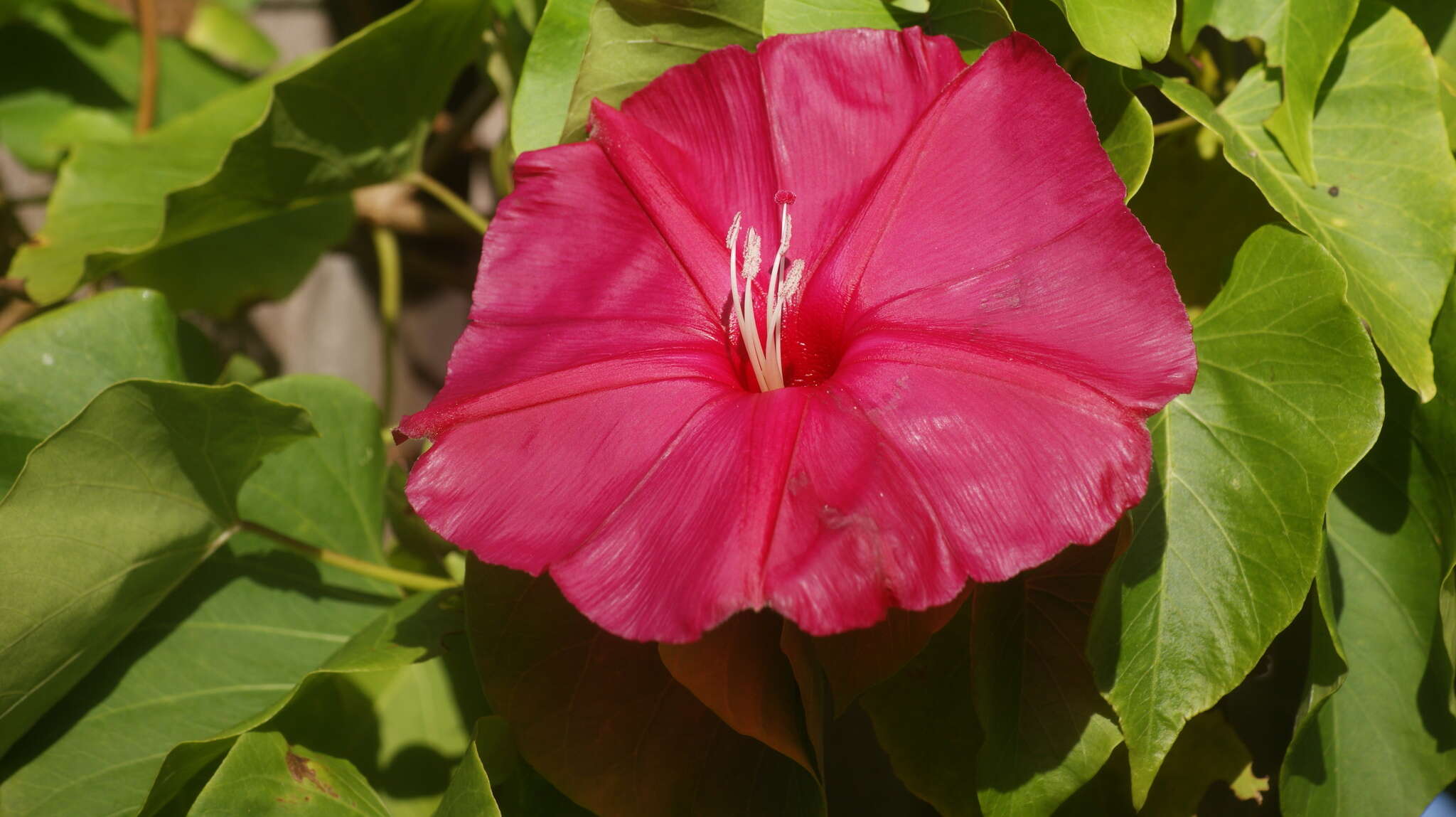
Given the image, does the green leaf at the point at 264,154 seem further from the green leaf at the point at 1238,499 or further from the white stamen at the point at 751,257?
the green leaf at the point at 1238,499

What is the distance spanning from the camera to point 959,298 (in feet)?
2.41

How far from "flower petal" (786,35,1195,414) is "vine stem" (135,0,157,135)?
1.44 metres

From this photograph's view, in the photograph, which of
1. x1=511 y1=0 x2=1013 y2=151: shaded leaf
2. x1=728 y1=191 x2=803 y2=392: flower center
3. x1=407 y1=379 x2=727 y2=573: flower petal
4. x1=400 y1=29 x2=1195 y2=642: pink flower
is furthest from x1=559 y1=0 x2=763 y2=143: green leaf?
x1=407 y1=379 x2=727 y2=573: flower petal

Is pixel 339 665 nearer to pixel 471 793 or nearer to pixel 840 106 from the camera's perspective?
pixel 471 793

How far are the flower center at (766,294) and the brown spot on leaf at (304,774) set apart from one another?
53 centimetres

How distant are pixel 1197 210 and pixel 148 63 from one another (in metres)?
1.63

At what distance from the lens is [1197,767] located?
1.00m

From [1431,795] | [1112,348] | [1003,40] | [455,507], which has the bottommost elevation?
Answer: [1431,795]

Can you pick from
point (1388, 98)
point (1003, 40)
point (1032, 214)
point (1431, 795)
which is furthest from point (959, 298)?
point (1431, 795)

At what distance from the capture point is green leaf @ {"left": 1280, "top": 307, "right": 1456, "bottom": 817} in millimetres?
904

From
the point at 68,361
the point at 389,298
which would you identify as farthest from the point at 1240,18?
the point at 389,298

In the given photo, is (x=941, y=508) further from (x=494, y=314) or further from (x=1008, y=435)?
(x=494, y=314)

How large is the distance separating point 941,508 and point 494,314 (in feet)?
1.26

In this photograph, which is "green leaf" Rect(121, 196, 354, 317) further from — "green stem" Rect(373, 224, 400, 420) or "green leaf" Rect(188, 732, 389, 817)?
"green leaf" Rect(188, 732, 389, 817)
